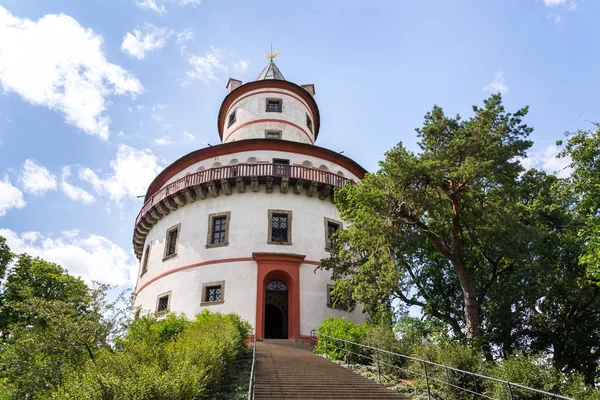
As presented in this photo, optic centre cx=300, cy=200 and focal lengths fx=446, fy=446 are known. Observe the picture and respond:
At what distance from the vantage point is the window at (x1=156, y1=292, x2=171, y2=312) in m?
23.4

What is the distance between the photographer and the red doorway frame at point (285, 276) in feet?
70.7

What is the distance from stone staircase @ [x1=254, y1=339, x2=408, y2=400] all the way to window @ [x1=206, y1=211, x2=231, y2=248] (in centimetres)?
930

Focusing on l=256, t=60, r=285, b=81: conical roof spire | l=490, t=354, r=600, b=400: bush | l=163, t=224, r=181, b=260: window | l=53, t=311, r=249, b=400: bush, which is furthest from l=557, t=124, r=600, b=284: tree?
l=256, t=60, r=285, b=81: conical roof spire

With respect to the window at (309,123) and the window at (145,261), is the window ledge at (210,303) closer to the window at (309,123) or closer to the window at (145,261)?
the window at (145,261)

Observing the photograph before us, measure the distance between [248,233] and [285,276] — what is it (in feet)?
9.76

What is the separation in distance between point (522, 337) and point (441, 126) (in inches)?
478

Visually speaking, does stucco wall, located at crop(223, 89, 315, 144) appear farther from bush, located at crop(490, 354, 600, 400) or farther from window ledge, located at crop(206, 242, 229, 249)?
bush, located at crop(490, 354, 600, 400)

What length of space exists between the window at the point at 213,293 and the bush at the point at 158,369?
6.84m

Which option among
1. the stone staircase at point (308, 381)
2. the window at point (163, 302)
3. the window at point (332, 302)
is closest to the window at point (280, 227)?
the window at point (332, 302)

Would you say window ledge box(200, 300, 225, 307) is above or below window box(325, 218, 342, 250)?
below

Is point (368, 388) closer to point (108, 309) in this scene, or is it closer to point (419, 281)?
point (108, 309)

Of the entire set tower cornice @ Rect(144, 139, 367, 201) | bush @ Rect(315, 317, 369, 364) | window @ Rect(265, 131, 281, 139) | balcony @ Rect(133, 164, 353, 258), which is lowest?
bush @ Rect(315, 317, 369, 364)

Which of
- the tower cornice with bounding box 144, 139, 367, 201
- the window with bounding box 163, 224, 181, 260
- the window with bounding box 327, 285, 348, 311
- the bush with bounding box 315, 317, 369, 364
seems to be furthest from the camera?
the tower cornice with bounding box 144, 139, 367, 201

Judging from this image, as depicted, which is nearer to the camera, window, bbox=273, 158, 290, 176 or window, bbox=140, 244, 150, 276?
window, bbox=273, 158, 290, 176
